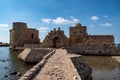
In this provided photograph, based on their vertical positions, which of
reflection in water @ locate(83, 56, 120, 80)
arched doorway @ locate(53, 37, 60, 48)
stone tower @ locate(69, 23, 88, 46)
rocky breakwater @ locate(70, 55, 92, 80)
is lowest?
reflection in water @ locate(83, 56, 120, 80)

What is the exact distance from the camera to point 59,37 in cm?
3278

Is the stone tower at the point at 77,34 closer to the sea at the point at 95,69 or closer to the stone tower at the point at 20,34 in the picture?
the stone tower at the point at 20,34

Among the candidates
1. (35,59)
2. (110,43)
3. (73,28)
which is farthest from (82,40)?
(35,59)

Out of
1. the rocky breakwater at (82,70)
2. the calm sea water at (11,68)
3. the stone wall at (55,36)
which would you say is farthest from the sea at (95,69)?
the stone wall at (55,36)

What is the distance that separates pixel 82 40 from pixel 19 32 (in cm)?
1448

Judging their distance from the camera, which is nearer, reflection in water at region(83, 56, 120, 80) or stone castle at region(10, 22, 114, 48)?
reflection in water at region(83, 56, 120, 80)

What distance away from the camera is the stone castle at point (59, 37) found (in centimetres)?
3297

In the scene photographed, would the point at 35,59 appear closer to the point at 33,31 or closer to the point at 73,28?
the point at 73,28

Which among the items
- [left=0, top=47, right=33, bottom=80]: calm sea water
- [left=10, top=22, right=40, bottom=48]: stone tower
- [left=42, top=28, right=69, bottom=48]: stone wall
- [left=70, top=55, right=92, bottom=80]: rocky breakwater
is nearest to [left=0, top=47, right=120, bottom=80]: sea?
[left=0, top=47, right=33, bottom=80]: calm sea water

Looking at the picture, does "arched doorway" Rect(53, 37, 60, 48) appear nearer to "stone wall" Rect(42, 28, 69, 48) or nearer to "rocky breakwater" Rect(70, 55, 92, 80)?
"stone wall" Rect(42, 28, 69, 48)

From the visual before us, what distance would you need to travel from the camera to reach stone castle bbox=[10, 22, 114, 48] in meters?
33.0

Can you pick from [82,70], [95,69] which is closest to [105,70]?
[95,69]

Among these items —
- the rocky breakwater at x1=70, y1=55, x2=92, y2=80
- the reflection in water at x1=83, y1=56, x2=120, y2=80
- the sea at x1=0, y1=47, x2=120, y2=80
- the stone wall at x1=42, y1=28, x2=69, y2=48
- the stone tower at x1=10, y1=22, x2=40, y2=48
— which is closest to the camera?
the rocky breakwater at x1=70, y1=55, x2=92, y2=80

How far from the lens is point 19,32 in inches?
1597
